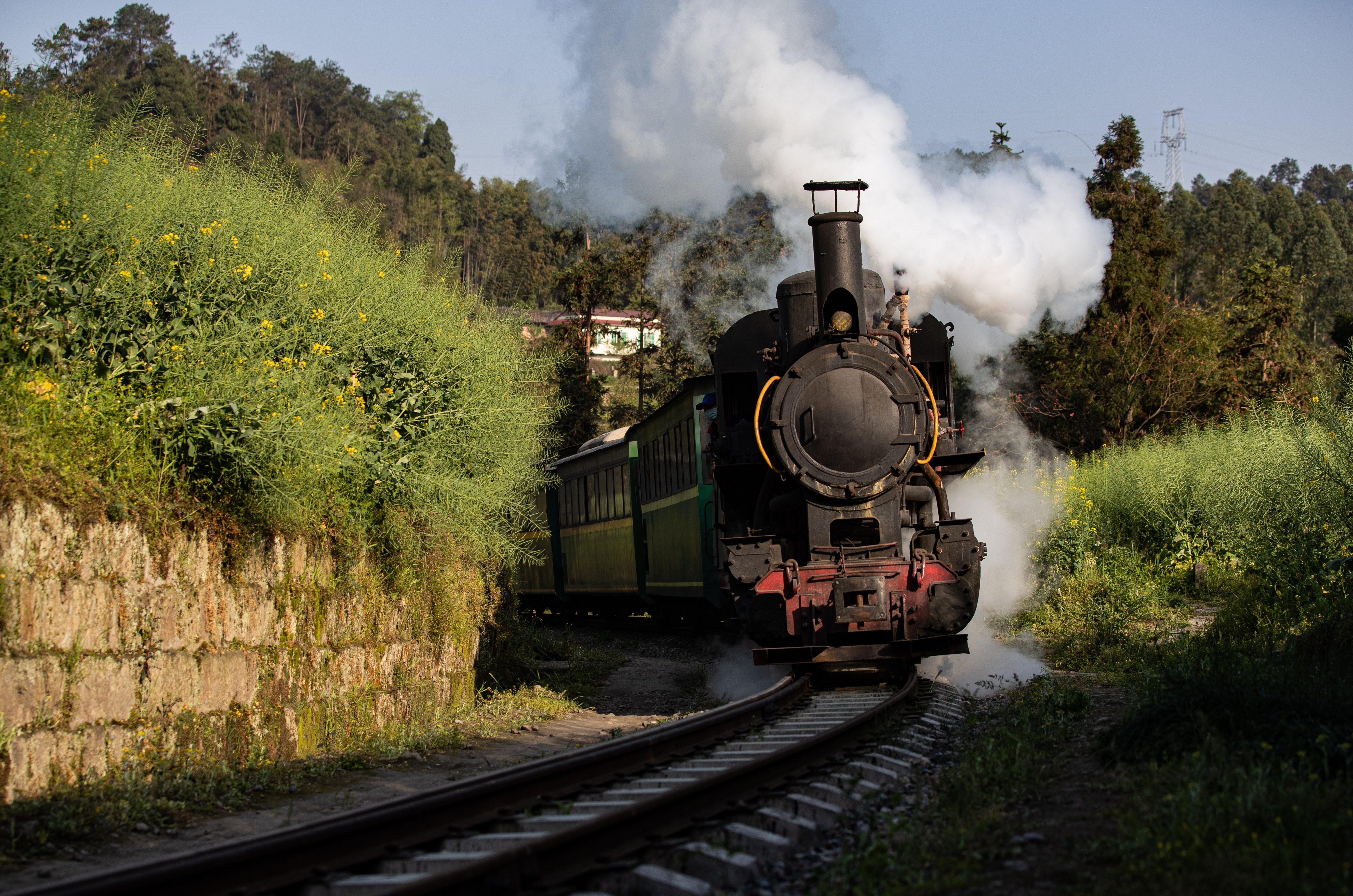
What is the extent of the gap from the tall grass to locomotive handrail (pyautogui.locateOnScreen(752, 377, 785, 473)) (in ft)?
8.40

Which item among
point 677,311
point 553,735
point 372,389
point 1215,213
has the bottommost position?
point 553,735

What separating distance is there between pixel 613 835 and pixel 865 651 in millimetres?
5004

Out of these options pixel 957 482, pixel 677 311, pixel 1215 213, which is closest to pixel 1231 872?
pixel 957 482

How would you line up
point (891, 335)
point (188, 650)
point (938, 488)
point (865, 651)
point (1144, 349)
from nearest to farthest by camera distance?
point (188, 650) → point (865, 651) → point (891, 335) → point (938, 488) → point (1144, 349)

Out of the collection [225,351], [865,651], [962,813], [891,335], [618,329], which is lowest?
[962,813]

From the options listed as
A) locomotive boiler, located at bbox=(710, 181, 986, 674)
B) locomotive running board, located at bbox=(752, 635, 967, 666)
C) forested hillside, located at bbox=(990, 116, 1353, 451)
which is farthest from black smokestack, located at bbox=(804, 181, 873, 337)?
forested hillside, located at bbox=(990, 116, 1353, 451)

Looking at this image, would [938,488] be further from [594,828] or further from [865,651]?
[594,828]

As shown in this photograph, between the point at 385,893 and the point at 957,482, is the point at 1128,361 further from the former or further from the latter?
the point at 385,893

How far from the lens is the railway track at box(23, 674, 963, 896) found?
145 inches

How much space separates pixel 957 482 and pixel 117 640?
42.4 feet

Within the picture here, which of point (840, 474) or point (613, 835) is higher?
point (840, 474)

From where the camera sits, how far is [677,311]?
114 ft

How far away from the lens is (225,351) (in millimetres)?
7660

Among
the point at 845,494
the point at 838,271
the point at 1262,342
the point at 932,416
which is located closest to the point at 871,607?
the point at 845,494
